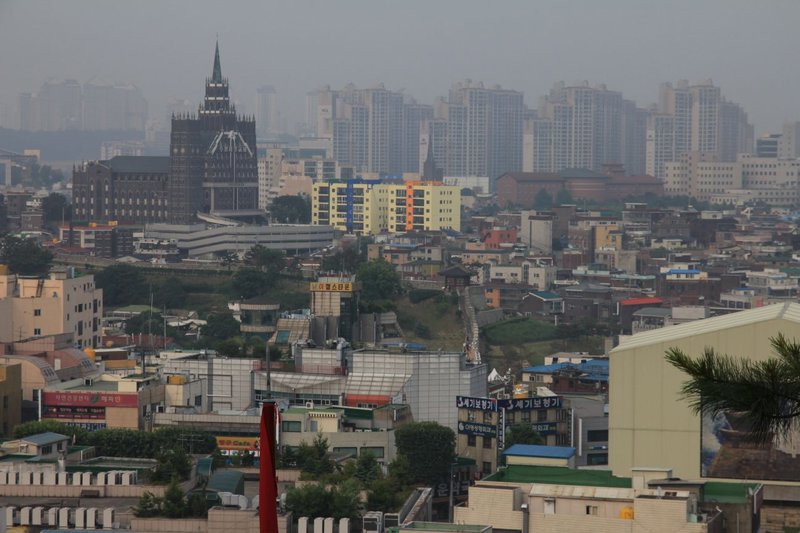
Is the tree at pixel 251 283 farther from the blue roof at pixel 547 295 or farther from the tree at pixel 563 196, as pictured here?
the tree at pixel 563 196

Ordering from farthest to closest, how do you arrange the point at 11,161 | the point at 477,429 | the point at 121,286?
1. the point at 11,161
2. the point at 121,286
3. the point at 477,429

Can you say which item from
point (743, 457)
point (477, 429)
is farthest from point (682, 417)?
point (477, 429)

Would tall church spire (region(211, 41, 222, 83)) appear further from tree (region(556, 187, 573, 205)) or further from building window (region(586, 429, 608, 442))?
building window (region(586, 429, 608, 442))

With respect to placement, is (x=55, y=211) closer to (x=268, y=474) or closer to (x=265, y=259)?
(x=265, y=259)

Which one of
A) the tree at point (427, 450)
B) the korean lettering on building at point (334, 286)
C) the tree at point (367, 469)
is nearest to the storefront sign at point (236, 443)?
the tree at point (427, 450)

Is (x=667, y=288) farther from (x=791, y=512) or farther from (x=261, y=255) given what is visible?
(x=791, y=512)

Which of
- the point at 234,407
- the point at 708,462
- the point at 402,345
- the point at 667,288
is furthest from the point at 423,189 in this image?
the point at 708,462

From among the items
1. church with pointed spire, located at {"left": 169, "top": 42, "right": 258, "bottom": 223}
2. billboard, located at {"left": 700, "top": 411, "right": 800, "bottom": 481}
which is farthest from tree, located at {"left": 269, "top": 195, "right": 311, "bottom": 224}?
billboard, located at {"left": 700, "top": 411, "right": 800, "bottom": 481}
